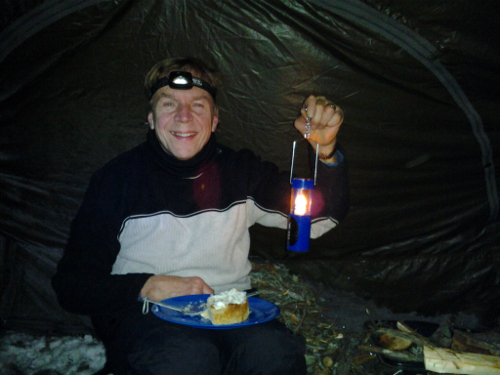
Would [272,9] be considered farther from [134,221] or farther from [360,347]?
[360,347]

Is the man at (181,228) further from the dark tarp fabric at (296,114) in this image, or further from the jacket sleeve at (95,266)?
the dark tarp fabric at (296,114)

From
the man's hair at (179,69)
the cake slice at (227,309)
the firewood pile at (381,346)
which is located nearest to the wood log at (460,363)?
the firewood pile at (381,346)

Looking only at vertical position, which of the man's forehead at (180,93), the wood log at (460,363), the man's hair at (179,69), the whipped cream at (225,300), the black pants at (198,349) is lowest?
the wood log at (460,363)

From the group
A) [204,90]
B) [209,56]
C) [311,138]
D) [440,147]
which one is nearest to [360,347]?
[311,138]

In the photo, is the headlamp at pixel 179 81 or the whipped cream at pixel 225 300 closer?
the whipped cream at pixel 225 300

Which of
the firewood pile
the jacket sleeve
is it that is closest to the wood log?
the firewood pile

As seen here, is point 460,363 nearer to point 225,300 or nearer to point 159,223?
point 225,300

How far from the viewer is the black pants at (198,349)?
A: 1.57m

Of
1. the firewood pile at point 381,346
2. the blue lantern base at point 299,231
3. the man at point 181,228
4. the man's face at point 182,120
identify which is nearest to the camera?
the man at point 181,228

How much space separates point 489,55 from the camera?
241cm

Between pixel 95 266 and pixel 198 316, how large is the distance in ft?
1.63

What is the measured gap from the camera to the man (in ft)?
5.53

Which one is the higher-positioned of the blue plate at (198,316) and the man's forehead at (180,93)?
the man's forehead at (180,93)

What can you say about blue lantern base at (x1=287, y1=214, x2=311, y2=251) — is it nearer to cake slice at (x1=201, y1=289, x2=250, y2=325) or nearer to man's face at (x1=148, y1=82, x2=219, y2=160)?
cake slice at (x1=201, y1=289, x2=250, y2=325)
